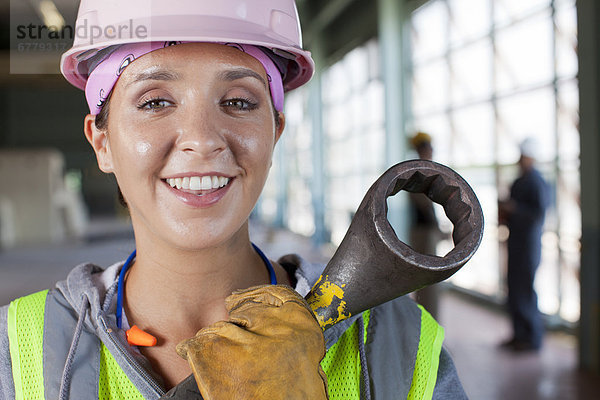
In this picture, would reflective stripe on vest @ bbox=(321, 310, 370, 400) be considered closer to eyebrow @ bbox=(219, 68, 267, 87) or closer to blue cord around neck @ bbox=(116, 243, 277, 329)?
blue cord around neck @ bbox=(116, 243, 277, 329)

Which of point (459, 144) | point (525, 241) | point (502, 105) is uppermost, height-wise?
point (502, 105)

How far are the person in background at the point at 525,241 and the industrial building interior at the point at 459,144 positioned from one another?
245 mm

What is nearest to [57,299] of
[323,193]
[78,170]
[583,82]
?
[583,82]

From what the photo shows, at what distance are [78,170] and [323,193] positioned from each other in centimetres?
1716

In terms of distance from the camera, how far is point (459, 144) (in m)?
7.48

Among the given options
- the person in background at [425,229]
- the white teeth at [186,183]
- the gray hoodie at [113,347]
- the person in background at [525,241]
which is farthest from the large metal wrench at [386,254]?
the person in background at [525,241]

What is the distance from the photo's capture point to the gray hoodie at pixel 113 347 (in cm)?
112

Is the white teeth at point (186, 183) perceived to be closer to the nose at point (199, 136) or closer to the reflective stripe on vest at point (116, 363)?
the nose at point (199, 136)

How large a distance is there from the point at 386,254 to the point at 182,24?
0.61 metres

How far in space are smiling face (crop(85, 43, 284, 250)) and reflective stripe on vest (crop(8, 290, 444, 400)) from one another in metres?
0.31

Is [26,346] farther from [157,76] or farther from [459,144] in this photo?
[459,144]

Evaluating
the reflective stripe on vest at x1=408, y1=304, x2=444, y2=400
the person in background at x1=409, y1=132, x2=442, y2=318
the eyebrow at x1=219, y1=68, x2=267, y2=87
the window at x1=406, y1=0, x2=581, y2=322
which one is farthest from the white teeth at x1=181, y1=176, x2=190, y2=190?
the window at x1=406, y1=0, x2=581, y2=322

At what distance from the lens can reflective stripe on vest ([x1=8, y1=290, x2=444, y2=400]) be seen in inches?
A: 44.7

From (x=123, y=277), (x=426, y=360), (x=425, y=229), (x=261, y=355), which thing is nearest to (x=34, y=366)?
(x=123, y=277)
